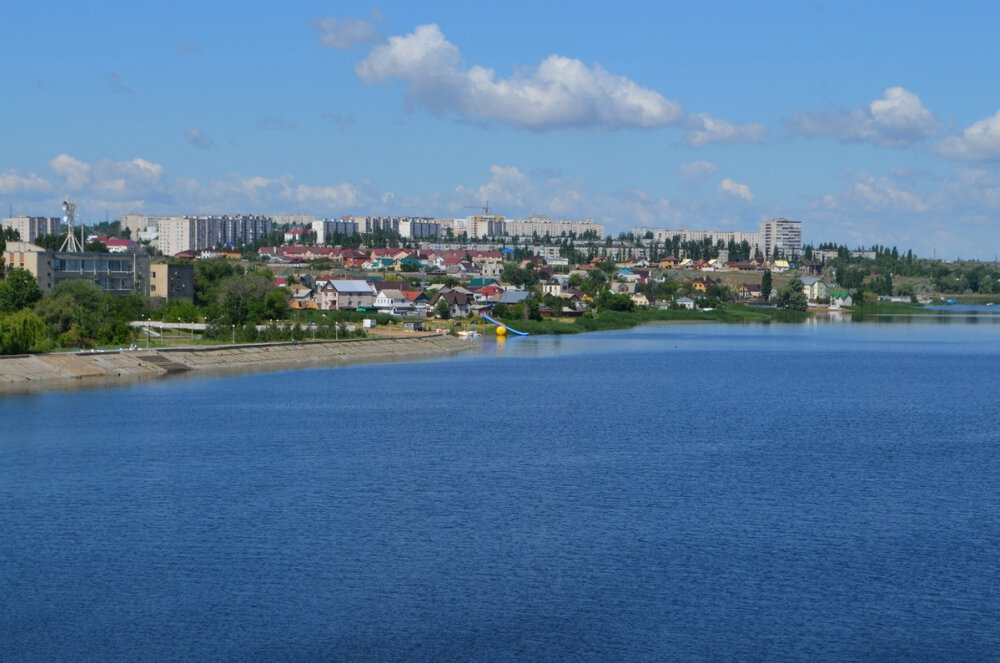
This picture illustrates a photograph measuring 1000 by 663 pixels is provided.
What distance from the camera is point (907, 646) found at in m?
9.52

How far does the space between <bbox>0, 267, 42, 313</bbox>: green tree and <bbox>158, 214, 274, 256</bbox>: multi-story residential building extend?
240 feet

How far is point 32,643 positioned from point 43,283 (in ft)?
115

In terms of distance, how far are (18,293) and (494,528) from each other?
27.0m

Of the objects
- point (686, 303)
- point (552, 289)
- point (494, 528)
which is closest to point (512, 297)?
point (552, 289)

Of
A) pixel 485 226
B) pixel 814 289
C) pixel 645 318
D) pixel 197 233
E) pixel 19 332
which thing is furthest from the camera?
pixel 485 226

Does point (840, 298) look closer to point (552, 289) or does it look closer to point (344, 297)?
point (552, 289)

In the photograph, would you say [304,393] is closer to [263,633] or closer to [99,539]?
[99,539]

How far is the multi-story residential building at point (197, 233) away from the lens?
113250mm

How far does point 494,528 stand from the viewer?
13.0m

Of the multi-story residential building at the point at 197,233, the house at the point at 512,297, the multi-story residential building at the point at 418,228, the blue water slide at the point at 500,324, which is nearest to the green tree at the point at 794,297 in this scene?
the house at the point at 512,297

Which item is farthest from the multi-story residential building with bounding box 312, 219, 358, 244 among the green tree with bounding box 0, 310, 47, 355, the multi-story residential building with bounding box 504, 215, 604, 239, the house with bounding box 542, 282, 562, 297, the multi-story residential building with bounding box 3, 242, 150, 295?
the green tree with bounding box 0, 310, 47, 355

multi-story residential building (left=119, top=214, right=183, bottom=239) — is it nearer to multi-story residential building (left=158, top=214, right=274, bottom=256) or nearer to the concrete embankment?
multi-story residential building (left=158, top=214, right=274, bottom=256)

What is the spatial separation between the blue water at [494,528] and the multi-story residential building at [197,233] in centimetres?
9088

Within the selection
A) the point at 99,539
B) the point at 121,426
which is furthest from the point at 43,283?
the point at 99,539
